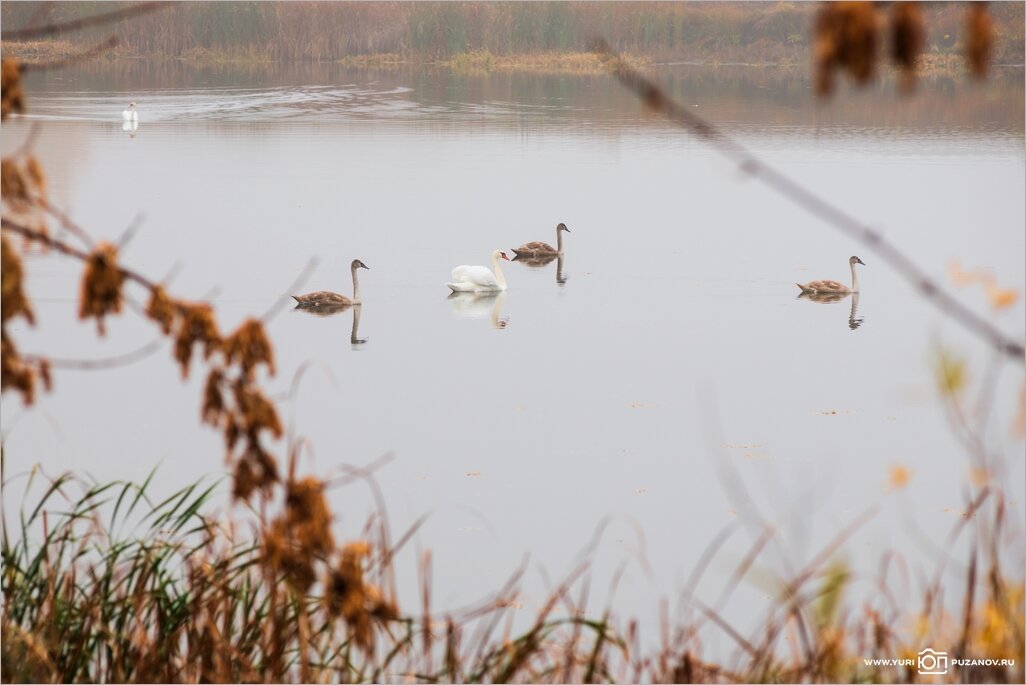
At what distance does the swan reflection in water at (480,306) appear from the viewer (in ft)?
39.2

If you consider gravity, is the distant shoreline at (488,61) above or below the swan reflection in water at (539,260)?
above

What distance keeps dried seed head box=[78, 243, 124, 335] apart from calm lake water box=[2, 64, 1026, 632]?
2.43 ft

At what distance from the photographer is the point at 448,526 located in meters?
6.93

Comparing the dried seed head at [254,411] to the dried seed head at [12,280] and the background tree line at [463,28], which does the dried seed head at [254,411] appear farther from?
the background tree line at [463,28]

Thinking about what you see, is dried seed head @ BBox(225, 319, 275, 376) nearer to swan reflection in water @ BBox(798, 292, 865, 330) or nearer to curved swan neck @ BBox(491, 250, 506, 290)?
swan reflection in water @ BBox(798, 292, 865, 330)

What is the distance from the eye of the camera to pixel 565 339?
11070mm

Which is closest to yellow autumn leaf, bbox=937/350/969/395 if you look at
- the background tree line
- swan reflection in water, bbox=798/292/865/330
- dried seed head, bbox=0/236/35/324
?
dried seed head, bbox=0/236/35/324

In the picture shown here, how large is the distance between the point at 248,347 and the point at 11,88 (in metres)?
0.55

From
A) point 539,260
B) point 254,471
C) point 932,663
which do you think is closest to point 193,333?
point 254,471

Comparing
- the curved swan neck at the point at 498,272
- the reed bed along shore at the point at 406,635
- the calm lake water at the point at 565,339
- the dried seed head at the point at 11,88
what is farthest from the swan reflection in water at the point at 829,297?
the dried seed head at the point at 11,88

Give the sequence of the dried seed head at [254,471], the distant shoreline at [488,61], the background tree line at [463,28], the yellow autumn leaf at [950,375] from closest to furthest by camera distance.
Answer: the dried seed head at [254,471]
the yellow autumn leaf at [950,375]
the background tree line at [463,28]
the distant shoreline at [488,61]

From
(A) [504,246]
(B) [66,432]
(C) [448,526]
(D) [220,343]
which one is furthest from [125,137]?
(D) [220,343]

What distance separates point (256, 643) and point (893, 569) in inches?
137

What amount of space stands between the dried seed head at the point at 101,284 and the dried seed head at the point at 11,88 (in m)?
0.37
